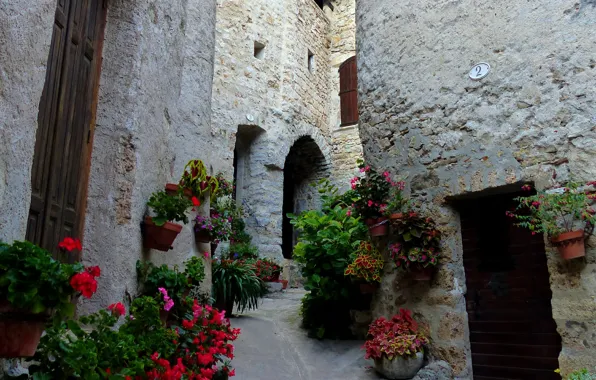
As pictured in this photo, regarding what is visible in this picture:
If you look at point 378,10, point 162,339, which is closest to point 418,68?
point 378,10

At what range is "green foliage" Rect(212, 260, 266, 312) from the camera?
5.71m

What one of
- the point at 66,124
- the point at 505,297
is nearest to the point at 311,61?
the point at 505,297

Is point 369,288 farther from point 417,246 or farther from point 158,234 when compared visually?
point 158,234

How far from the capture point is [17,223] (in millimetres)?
2027

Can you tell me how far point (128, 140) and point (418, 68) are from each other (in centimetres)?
315

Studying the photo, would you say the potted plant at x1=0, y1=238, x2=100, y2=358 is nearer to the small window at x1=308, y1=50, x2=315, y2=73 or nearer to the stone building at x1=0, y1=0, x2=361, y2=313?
the stone building at x1=0, y1=0, x2=361, y2=313

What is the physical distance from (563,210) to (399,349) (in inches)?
69.5

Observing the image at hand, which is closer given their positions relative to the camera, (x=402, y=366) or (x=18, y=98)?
(x=18, y=98)

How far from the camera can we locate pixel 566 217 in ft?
12.6

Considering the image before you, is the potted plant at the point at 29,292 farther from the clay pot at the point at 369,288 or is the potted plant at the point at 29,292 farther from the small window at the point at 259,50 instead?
the small window at the point at 259,50

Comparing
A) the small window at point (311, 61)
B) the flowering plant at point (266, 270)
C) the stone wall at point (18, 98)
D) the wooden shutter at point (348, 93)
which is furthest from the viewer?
the small window at point (311, 61)

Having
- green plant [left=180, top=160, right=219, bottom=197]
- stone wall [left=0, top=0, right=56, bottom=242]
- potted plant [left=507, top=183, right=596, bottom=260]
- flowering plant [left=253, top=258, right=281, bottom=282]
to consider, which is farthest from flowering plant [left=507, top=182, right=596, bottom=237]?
flowering plant [left=253, top=258, right=281, bottom=282]

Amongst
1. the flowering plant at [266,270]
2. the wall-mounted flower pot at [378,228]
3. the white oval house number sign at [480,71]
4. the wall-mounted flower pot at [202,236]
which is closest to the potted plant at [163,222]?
the wall-mounted flower pot at [202,236]

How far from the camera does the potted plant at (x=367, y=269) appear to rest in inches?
202
